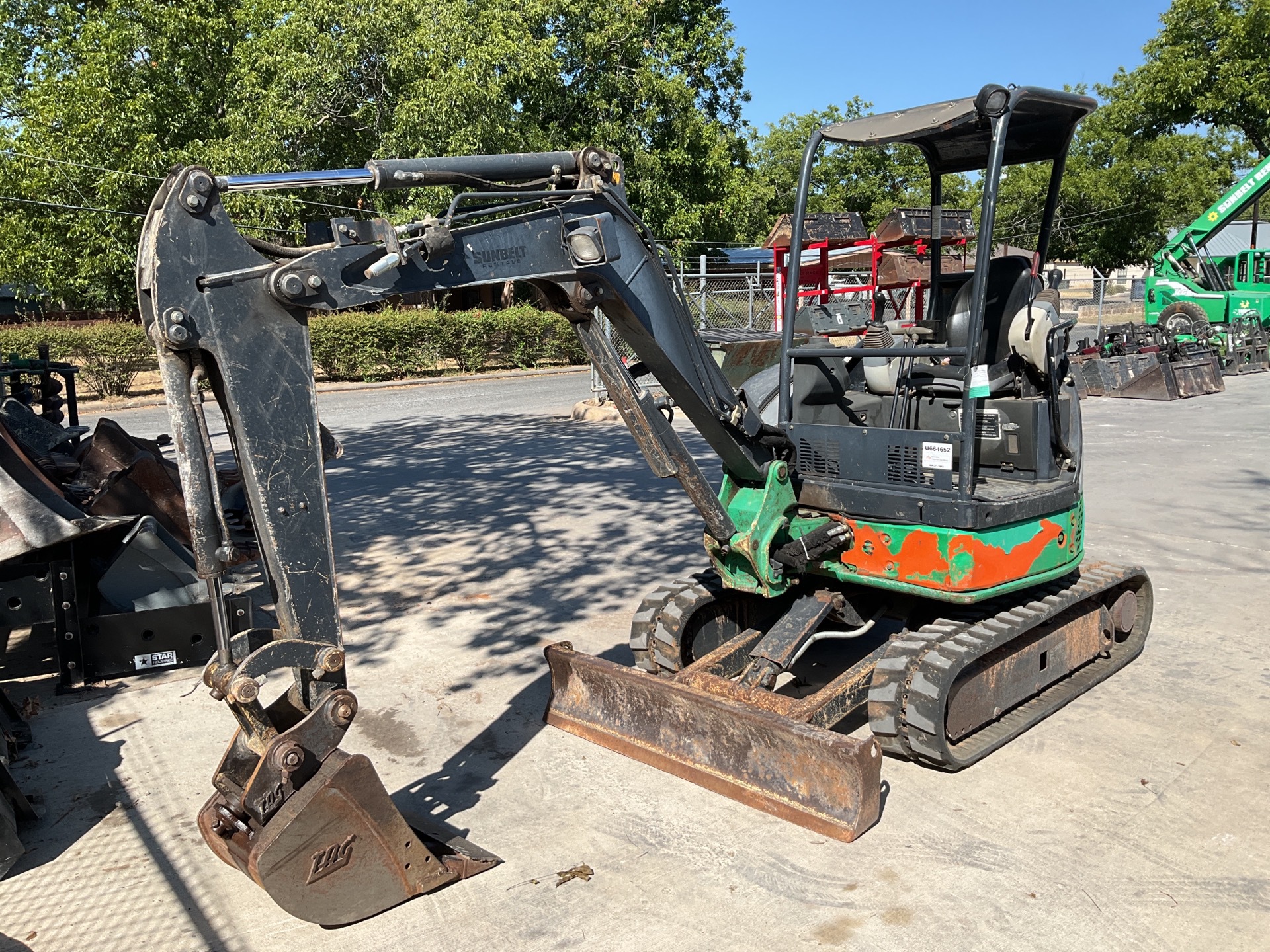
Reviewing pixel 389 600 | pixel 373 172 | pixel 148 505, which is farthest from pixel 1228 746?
pixel 148 505

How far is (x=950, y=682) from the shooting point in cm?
467

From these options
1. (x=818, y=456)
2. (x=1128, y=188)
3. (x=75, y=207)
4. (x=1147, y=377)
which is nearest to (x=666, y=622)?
(x=818, y=456)

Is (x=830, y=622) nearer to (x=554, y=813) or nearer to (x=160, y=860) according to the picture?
(x=554, y=813)

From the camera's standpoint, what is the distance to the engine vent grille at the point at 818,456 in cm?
542

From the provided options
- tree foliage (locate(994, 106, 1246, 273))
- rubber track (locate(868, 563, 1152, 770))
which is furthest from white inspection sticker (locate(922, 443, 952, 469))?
tree foliage (locate(994, 106, 1246, 273))

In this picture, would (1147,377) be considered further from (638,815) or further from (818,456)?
(638,815)

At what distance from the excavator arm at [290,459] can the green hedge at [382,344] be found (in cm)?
1738

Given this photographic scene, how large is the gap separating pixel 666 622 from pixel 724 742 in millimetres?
997

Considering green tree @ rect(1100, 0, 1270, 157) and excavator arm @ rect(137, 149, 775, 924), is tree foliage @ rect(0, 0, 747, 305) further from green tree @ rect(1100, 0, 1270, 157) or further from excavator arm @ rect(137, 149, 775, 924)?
excavator arm @ rect(137, 149, 775, 924)

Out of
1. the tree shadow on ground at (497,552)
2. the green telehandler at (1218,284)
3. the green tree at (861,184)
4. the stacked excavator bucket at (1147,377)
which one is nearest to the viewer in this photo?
the tree shadow on ground at (497,552)

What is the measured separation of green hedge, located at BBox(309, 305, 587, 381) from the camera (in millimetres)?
23984

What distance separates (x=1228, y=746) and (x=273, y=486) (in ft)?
14.5

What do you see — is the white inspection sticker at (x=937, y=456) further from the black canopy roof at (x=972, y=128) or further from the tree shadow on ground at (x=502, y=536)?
the tree shadow on ground at (x=502, y=536)

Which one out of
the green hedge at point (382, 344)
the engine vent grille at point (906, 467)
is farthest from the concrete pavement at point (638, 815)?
the green hedge at point (382, 344)
